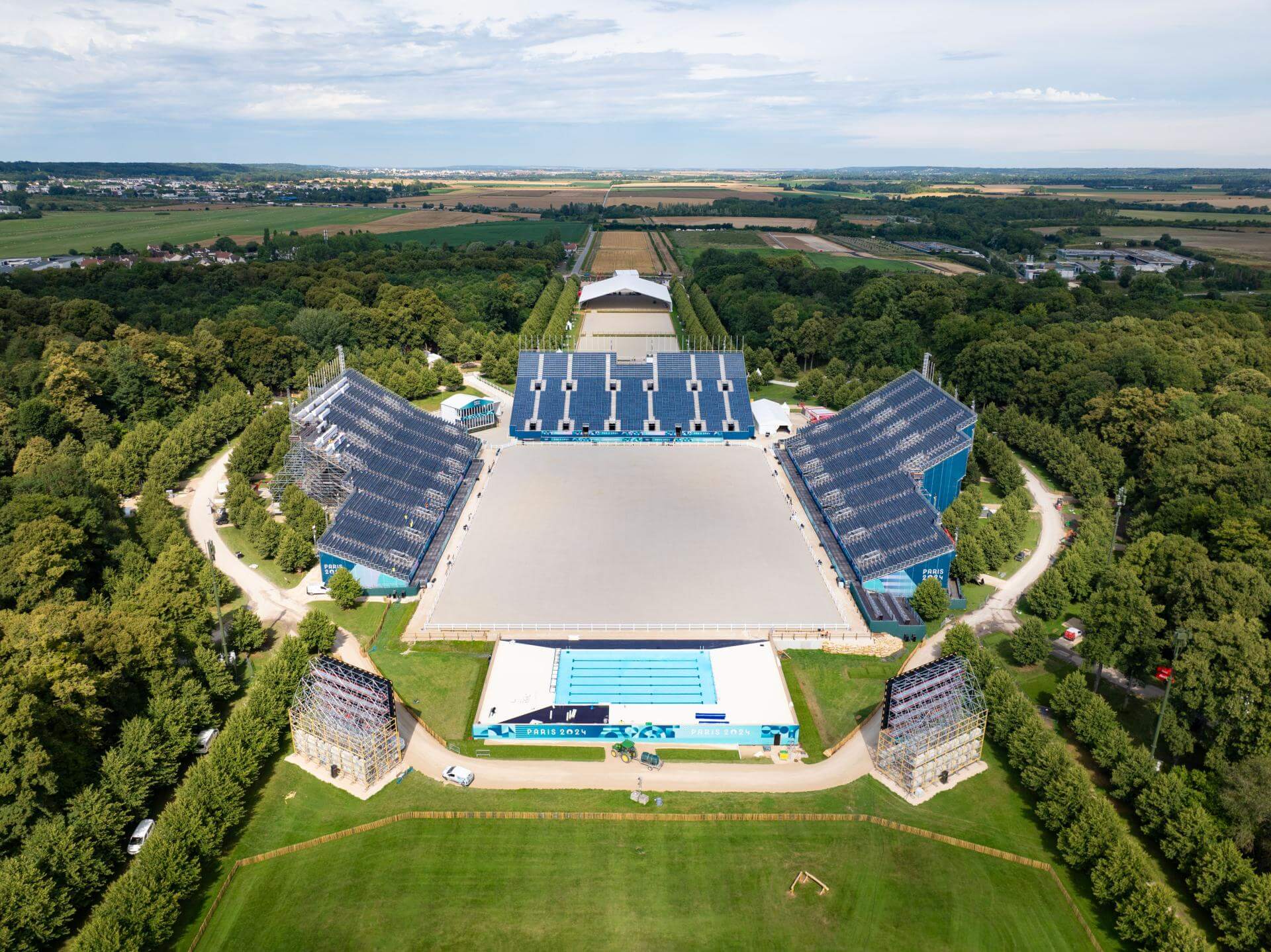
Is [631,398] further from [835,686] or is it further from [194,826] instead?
[194,826]

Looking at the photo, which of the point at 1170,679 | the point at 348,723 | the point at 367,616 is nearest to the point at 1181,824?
the point at 1170,679

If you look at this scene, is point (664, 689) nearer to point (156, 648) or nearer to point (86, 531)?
point (156, 648)

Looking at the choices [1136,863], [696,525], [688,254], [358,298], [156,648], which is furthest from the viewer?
[688,254]

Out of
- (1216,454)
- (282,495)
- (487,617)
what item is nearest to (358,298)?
(282,495)

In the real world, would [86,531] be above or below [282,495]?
above

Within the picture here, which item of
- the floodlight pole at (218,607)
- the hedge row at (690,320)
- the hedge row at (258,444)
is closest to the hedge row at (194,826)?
the floodlight pole at (218,607)

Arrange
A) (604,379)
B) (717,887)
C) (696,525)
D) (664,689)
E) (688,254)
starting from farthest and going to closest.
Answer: (688,254) → (604,379) → (696,525) → (664,689) → (717,887)

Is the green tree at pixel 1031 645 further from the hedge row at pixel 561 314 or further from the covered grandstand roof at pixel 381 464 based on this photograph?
the hedge row at pixel 561 314
